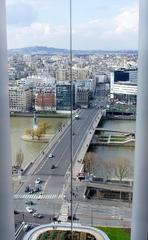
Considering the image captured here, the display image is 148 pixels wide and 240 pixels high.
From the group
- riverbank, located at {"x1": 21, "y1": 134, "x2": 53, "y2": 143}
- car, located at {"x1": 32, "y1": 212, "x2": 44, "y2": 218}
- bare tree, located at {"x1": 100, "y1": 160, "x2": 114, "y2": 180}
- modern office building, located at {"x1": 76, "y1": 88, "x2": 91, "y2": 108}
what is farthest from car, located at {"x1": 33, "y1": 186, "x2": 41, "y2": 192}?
modern office building, located at {"x1": 76, "y1": 88, "x2": 91, "y2": 108}

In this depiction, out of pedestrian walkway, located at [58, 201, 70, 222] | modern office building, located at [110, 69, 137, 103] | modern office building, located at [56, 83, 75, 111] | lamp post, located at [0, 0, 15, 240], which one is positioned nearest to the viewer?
lamp post, located at [0, 0, 15, 240]

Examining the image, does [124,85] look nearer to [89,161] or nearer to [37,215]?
[89,161]

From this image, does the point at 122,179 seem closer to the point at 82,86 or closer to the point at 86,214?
the point at 86,214

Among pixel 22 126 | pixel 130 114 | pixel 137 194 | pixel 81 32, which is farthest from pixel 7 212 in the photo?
pixel 81 32

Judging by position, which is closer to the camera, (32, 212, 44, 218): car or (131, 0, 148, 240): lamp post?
(131, 0, 148, 240): lamp post

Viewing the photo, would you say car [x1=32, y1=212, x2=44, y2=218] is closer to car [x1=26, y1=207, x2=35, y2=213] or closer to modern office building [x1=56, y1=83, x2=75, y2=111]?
car [x1=26, y1=207, x2=35, y2=213]

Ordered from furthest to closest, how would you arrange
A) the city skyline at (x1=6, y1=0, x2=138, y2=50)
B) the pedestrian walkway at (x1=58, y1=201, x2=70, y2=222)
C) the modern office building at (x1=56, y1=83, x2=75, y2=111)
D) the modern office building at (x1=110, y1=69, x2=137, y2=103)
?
1. the pedestrian walkway at (x1=58, y1=201, x2=70, y2=222)
2. the modern office building at (x1=56, y1=83, x2=75, y2=111)
3. the city skyline at (x1=6, y1=0, x2=138, y2=50)
4. the modern office building at (x1=110, y1=69, x2=137, y2=103)
